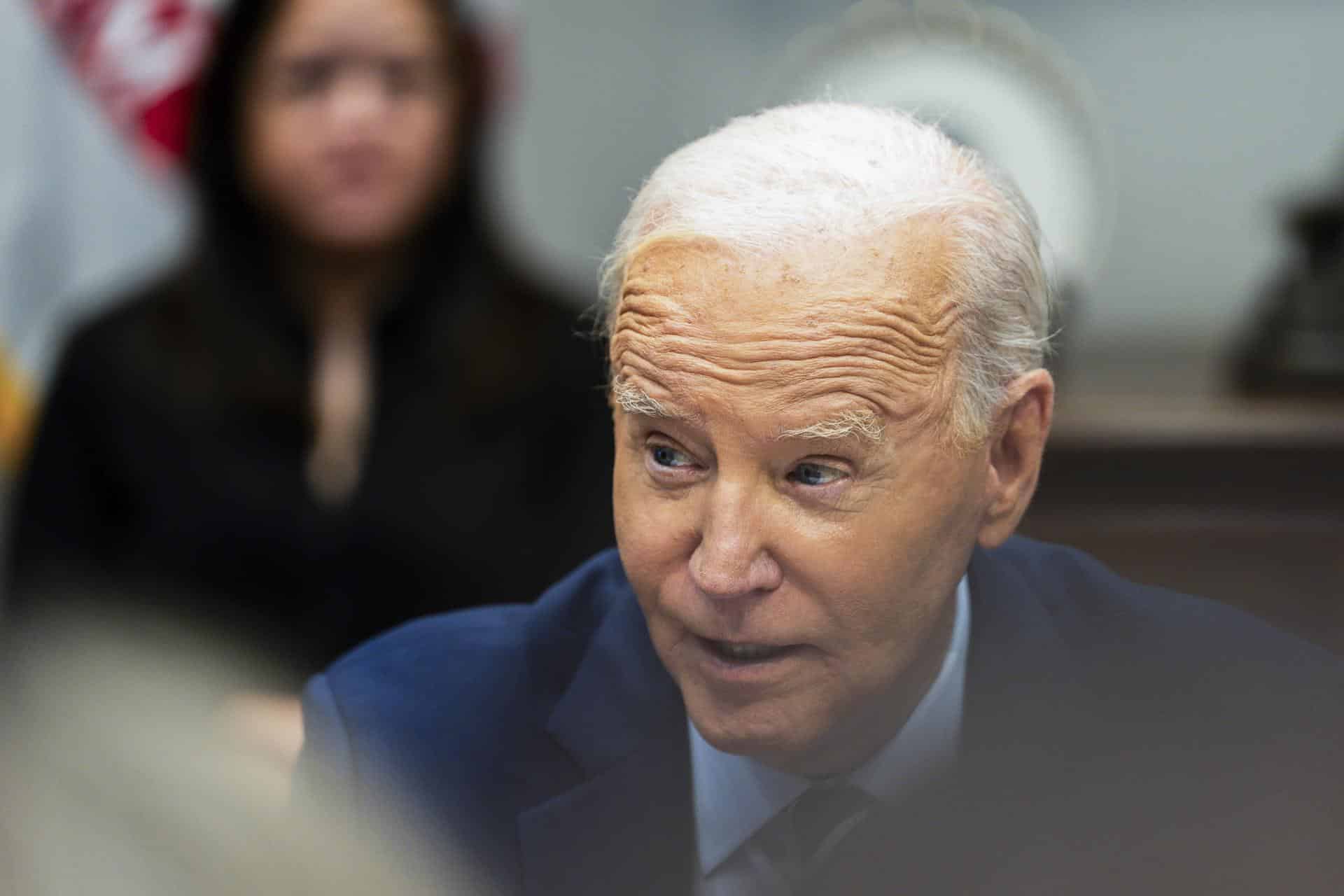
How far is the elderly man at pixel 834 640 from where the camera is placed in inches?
18.5

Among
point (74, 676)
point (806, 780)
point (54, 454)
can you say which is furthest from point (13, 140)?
point (806, 780)

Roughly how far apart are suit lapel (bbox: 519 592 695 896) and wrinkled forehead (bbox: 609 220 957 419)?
5.0 inches

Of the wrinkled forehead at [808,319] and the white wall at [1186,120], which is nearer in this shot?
the wrinkled forehead at [808,319]

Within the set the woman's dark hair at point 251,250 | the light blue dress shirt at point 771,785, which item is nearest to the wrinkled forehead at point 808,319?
the light blue dress shirt at point 771,785

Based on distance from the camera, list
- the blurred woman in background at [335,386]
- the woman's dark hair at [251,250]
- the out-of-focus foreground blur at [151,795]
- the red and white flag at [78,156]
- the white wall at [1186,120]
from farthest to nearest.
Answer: the white wall at [1186,120] → the red and white flag at [78,156] → the woman's dark hair at [251,250] → the blurred woman in background at [335,386] → the out-of-focus foreground blur at [151,795]

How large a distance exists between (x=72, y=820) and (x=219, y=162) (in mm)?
463

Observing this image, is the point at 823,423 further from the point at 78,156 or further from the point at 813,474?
the point at 78,156

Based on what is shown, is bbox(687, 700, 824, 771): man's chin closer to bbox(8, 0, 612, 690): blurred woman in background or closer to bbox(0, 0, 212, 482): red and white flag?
bbox(8, 0, 612, 690): blurred woman in background

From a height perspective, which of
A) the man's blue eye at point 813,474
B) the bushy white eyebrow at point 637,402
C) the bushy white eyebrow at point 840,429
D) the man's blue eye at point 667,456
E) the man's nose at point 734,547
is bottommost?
the man's nose at point 734,547

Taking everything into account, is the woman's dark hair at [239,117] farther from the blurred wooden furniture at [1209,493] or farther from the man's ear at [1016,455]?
the man's ear at [1016,455]

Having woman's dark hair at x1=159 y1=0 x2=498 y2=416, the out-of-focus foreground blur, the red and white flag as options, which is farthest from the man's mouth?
the red and white flag

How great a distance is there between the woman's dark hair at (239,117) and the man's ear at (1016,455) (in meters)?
0.52

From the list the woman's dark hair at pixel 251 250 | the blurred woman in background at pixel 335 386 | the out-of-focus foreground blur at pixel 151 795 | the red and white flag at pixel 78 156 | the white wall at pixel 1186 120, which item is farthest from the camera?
the white wall at pixel 1186 120

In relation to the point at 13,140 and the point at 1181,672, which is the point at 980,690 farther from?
the point at 13,140
